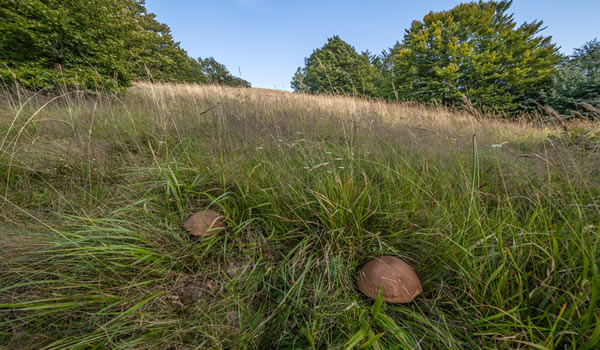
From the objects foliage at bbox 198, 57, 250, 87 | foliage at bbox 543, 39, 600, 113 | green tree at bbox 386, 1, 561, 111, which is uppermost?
green tree at bbox 386, 1, 561, 111

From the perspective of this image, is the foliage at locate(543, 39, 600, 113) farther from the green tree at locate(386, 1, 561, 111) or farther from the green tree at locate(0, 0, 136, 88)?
the green tree at locate(0, 0, 136, 88)

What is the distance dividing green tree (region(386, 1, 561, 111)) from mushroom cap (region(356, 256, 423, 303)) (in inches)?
423

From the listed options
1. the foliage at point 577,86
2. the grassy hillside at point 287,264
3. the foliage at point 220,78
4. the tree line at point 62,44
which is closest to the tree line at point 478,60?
the foliage at point 577,86

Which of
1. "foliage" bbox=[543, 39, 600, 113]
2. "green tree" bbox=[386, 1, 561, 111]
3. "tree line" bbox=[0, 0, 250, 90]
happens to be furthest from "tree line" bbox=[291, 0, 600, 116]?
"tree line" bbox=[0, 0, 250, 90]

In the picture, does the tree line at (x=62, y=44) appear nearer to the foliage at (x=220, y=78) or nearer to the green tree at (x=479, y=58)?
the foliage at (x=220, y=78)

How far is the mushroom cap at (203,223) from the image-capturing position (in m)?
0.97

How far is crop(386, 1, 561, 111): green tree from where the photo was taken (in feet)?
31.6

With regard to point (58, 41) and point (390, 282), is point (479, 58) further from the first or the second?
point (58, 41)

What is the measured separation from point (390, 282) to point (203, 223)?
92 centimetres

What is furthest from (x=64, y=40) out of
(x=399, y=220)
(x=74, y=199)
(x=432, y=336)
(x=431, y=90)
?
(x=431, y=90)

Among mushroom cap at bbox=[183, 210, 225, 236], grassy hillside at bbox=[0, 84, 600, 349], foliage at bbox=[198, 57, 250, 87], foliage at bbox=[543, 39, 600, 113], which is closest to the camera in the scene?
grassy hillside at bbox=[0, 84, 600, 349]

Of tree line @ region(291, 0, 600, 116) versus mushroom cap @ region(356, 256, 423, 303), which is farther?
tree line @ region(291, 0, 600, 116)

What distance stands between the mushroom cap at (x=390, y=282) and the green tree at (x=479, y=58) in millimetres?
10749

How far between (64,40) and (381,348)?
6.59 meters
